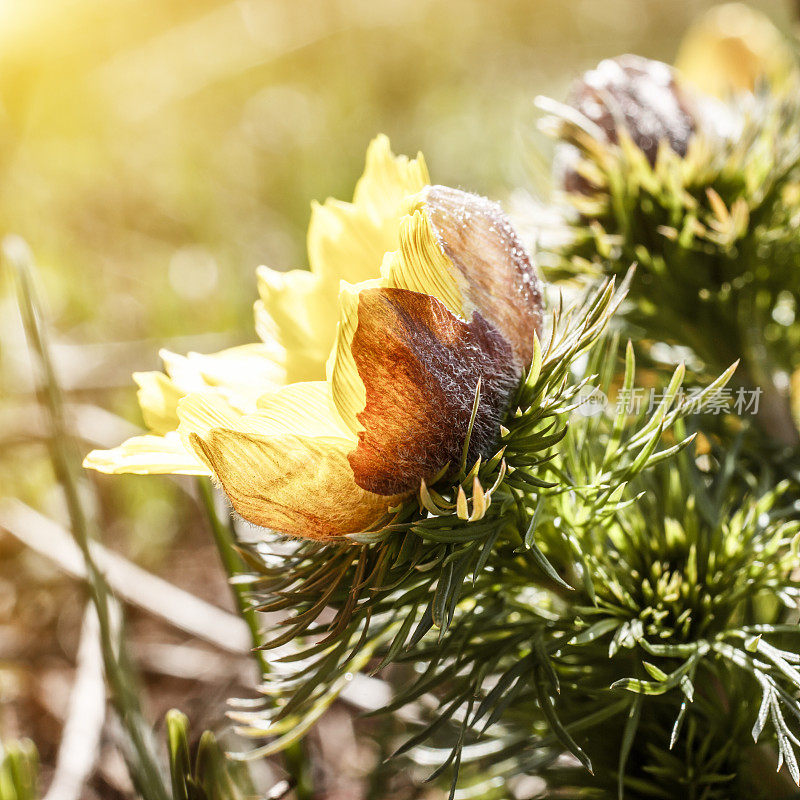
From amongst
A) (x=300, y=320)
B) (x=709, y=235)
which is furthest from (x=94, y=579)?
(x=709, y=235)

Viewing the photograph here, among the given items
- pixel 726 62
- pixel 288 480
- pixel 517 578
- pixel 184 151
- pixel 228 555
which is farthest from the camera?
pixel 184 151

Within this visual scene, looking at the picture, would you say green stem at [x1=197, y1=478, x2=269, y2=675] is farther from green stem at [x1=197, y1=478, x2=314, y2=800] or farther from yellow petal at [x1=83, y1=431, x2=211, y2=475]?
yellow petal at [x1=83, y1=431, x2=211, y2=475]

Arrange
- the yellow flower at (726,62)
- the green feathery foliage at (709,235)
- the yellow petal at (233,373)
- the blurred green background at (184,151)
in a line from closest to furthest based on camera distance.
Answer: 1. the yellow petal at (233,373)
2. the green feathery foliage at (709,235)
3. the yellow flower at (726,62)
4. the blurred green background at (184,151)

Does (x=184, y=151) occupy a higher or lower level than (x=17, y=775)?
higher

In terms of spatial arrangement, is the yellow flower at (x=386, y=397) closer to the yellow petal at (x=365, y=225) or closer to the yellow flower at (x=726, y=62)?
the yellow petal at (x=365, y=225)

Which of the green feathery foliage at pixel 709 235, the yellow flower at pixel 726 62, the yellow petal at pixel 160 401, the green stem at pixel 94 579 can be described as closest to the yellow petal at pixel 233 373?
the yellow petal at pixel 160 401

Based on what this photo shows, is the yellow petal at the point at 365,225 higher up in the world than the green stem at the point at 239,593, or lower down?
higher up

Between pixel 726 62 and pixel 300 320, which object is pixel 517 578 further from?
pixel 726 62
